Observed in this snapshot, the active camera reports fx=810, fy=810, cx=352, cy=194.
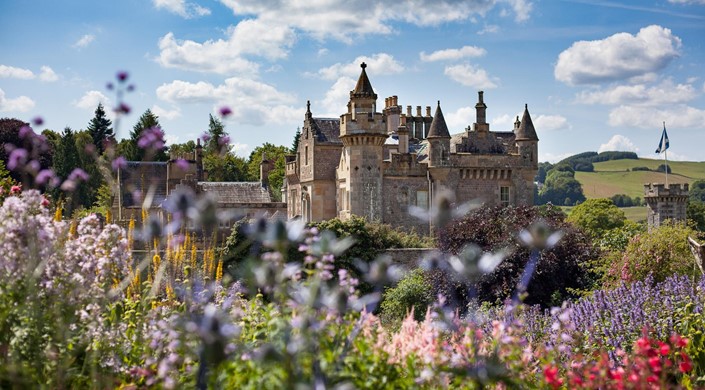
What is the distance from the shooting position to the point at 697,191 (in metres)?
122

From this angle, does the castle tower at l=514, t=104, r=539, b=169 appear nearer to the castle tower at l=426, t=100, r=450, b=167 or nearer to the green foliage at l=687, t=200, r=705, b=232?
the castle tower at l=426, t=100, r=450, b=167

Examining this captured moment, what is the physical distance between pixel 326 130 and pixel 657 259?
2210cm

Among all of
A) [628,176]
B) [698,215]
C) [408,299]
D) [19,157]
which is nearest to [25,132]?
[19,157]

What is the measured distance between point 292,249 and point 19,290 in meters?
22.1

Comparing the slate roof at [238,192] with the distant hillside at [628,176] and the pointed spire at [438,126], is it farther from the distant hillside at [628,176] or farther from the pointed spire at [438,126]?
the distant hillside at [628,176]

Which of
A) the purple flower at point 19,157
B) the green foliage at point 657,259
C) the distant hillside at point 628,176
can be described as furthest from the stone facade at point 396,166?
the distant hillside at point 628,176

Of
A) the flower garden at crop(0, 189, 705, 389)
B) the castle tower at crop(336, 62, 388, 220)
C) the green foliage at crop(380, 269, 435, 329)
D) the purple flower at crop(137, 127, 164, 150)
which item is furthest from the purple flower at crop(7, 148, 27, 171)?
the castle tower at crop(336, 62, 388, 220)

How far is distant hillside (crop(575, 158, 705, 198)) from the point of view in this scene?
127062 mm

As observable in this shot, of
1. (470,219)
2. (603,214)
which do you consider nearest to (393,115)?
(470,219)

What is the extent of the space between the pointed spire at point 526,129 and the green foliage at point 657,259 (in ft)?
63.2

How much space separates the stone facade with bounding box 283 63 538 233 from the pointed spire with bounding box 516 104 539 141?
49 millimetres

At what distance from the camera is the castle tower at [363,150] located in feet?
115

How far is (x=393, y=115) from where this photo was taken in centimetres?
4500

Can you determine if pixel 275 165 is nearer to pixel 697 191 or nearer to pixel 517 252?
pixel 517 252
